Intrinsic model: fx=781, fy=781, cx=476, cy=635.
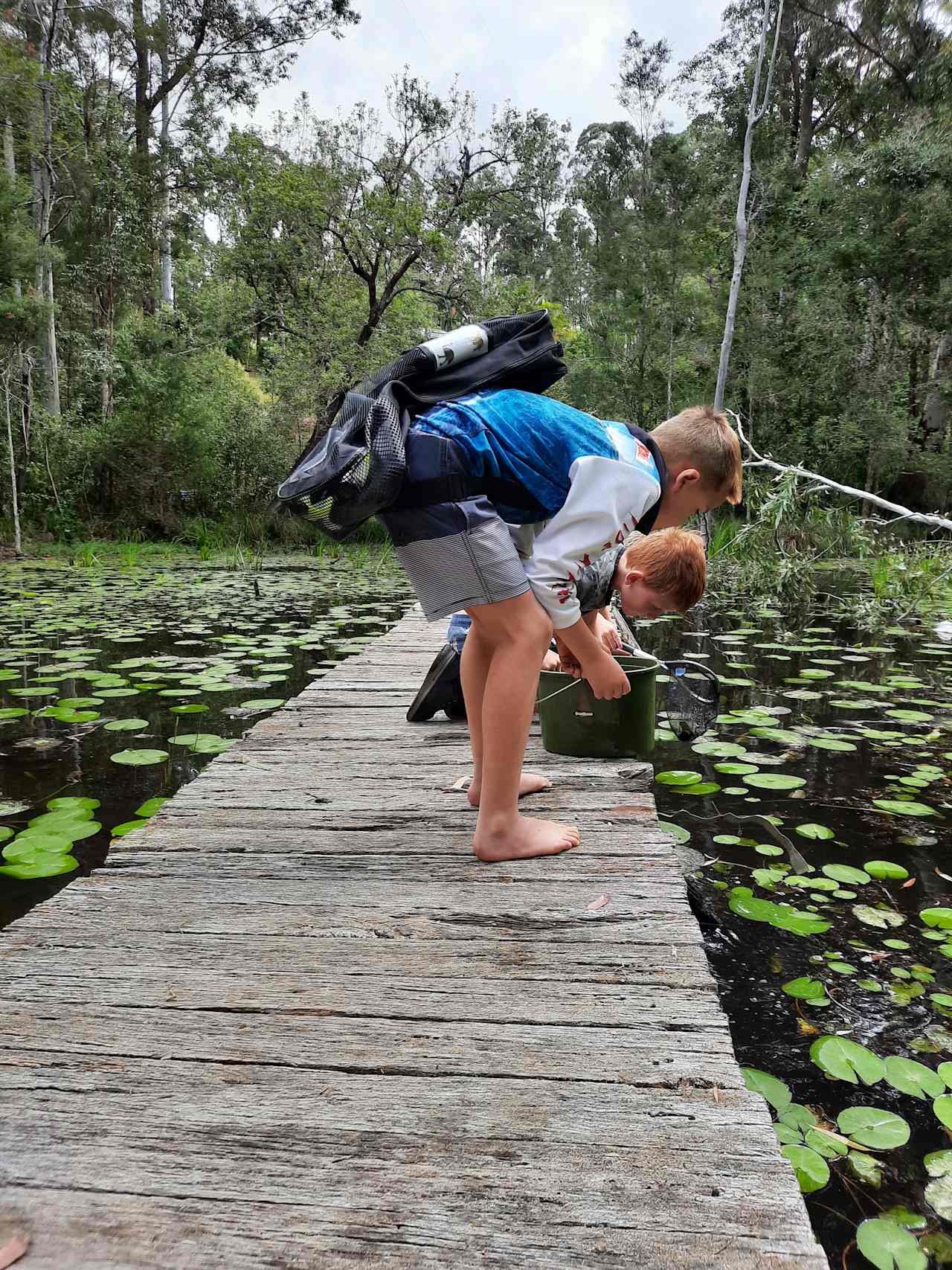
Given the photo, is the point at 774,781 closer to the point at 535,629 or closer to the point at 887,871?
the point at 887,871

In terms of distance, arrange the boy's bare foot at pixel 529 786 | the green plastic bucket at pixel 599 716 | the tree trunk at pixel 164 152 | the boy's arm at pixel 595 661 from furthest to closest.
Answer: the tree trunk at pixel 164 152
the green plastic bucket at pixel 599 716
the boy's bare foot at pixel 529 786
the boy's arm at pixel 595 661

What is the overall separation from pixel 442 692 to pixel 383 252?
33.8 feet

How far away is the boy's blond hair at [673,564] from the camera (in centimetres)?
182

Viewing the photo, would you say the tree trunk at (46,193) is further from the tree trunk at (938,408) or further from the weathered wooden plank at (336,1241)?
the tree trunk at (938,408)

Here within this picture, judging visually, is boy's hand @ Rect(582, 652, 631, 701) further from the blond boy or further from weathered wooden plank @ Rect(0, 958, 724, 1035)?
weathered wooden plank @ Rect(0, 958, 724, 1035)

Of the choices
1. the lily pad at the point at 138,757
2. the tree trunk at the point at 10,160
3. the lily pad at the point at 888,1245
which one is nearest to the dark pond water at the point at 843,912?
the lily pad at the point at 888,1245

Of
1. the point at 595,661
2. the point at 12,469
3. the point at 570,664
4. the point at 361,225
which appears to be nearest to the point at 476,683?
the point at 595,661

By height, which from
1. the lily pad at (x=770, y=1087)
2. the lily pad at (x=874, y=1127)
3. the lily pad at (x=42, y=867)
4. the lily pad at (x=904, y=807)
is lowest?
the lily pad at (x=770, y=1087)

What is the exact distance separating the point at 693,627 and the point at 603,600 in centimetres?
345

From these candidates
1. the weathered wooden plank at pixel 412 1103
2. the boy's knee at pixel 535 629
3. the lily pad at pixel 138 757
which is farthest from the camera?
the lily pad at pixel 138 757

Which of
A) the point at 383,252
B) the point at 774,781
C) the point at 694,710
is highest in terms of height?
the point at 383,252

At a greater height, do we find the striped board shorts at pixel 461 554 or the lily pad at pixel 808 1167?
the striped board shorts at pixel 461 554

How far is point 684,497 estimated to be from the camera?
162 centimetres

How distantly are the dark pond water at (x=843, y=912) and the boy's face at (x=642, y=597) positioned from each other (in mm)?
651
